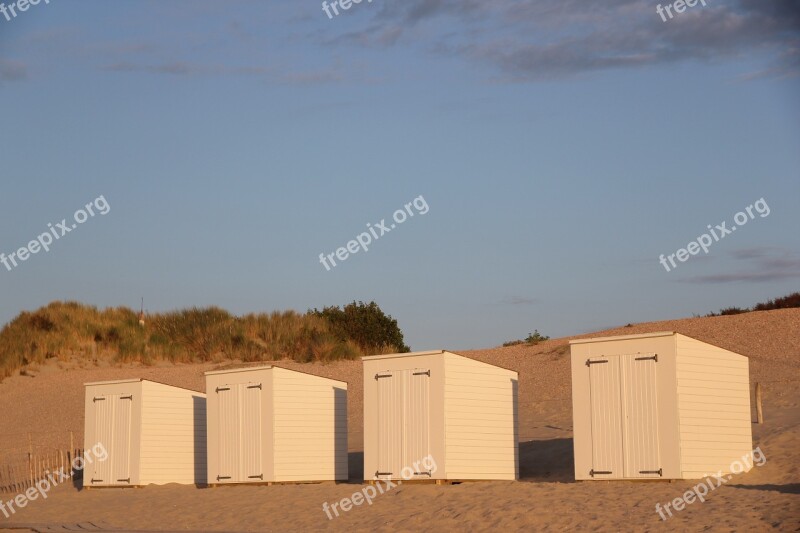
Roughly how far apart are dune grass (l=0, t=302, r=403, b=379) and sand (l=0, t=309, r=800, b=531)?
7.12 meters

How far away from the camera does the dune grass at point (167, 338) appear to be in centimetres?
4080

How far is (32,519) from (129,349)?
20.5 m

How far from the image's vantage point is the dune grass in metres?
40.8

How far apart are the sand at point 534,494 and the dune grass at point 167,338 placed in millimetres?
7120

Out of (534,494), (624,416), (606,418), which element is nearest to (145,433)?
(534,494)

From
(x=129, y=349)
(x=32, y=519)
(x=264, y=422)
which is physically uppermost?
(x=129, y=349)

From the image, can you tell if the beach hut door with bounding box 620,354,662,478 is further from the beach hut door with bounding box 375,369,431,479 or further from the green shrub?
the green shrub

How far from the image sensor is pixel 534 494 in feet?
57.9

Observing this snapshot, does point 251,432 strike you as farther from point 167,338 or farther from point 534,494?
point 167,338

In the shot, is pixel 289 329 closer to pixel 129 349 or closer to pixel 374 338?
pixel 374 338

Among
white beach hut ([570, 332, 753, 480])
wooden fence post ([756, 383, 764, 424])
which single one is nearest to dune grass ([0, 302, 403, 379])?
wooden fence post ([756, 383, 764, 424])

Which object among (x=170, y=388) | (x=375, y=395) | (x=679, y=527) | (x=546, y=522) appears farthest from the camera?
(x=170, y=388)

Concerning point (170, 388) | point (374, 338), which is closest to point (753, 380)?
point (170, 388)

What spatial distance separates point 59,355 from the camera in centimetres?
4122
